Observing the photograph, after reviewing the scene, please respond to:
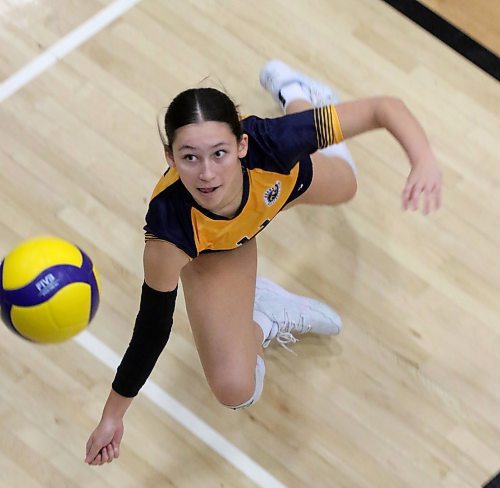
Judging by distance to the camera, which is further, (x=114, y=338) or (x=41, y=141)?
(x=41, y=141)

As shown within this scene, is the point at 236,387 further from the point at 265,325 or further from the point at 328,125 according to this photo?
the point at 328,125

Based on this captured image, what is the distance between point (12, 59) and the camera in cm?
316

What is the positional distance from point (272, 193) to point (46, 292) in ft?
2.21

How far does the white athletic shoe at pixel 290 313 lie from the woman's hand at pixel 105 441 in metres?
0.61

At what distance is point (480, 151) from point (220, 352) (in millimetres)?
1274

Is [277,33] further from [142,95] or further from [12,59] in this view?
[12,59]

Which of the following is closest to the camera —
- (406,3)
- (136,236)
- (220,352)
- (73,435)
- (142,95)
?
(220,352)

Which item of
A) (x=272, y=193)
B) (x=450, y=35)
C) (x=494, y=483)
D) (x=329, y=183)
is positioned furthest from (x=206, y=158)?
(x=450, y=35)

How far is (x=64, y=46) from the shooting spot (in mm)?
3201

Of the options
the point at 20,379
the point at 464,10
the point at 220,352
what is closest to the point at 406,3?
the point at 464,10

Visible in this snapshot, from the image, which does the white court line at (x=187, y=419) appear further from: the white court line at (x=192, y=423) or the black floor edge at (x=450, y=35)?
the black floor edge at (x=450, y=35)

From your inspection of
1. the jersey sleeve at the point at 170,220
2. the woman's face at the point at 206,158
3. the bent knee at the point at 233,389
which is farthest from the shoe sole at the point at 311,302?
the woman's face at the point at 206,158

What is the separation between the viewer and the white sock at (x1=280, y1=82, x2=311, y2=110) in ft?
9.43

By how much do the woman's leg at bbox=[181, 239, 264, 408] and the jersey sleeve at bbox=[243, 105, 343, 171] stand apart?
345mm
